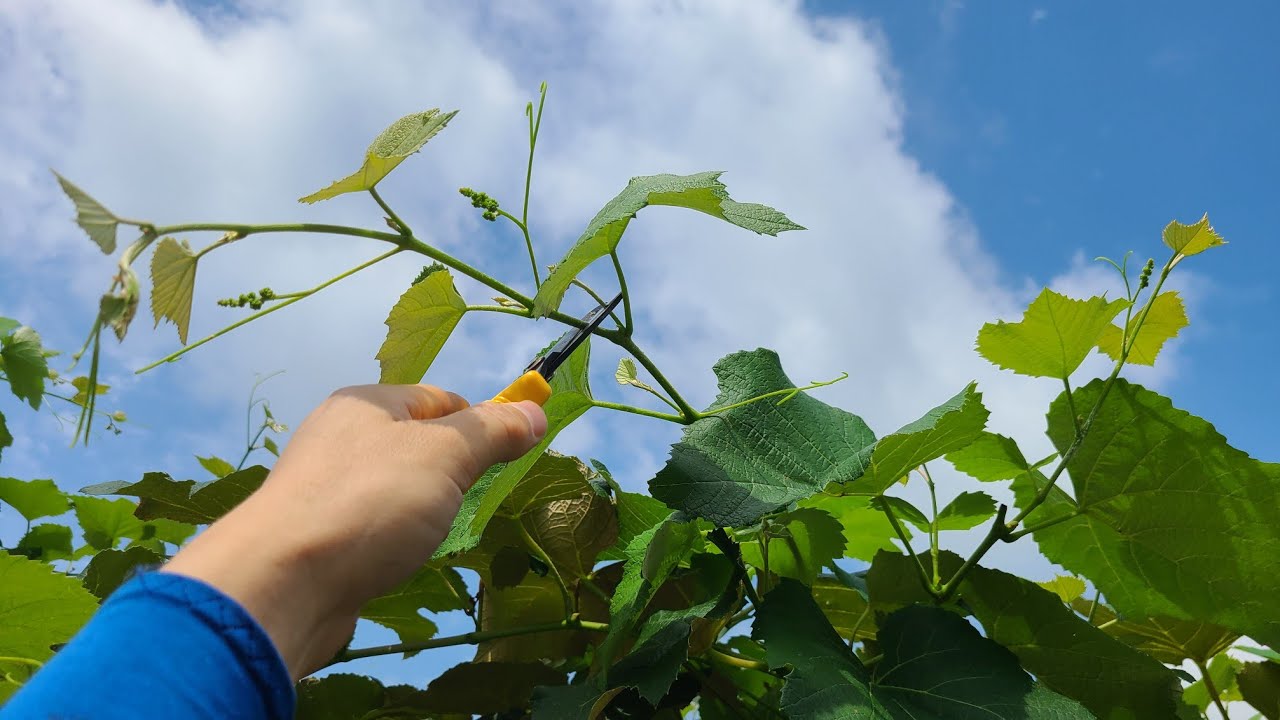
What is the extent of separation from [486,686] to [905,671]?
404 mm

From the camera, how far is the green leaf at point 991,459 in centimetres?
99

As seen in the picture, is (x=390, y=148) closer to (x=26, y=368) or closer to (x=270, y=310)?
(x=270, y=310)

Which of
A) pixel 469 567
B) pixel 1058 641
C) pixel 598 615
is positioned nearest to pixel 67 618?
pixel 469 567

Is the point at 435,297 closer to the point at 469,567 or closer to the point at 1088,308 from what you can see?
the point at 469,567

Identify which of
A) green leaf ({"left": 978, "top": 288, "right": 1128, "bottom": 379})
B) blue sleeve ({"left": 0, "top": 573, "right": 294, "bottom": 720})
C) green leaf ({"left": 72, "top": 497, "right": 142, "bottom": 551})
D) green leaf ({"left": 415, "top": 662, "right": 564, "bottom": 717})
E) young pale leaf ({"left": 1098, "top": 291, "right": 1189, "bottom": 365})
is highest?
young pale leaf ({"left": 1098, "top": 291, "right": 1189, "bottom": 365})

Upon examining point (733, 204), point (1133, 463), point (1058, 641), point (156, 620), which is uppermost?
point (733, 204)

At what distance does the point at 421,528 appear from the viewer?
0.54 metres

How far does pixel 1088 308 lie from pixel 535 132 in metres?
0.55

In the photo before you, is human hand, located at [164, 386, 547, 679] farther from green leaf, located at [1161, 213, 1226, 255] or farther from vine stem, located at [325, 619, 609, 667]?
green leaf, located at [1161, 213, 1226, 255]

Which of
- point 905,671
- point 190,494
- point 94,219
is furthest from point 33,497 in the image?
point 905,671

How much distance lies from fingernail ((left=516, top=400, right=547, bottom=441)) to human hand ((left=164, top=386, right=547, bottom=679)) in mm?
46

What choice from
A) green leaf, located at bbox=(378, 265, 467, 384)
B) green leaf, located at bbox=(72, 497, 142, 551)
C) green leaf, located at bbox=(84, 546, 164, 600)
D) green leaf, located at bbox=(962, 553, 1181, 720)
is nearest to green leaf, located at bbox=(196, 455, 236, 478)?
green leaf, located at bbox=(72, 497, 142, 551)

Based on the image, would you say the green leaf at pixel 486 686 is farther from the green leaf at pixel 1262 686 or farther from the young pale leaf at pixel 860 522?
the green leaf at pixel 1262 686

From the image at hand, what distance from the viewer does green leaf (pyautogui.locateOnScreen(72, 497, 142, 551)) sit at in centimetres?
150
